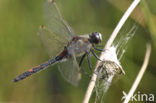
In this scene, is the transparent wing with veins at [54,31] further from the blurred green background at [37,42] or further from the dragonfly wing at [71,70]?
the blurred green background at [37,42]

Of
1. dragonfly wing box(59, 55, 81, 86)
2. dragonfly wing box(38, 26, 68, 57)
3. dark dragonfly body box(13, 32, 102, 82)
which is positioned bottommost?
dragonfly wing box(59, 55, 81, 86)

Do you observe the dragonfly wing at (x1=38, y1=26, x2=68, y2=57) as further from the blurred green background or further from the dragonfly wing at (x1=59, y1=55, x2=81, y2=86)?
the blurred green background

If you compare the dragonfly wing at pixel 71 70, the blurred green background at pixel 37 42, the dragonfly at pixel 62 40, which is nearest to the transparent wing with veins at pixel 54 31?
the dragonfly at pixel 62 40

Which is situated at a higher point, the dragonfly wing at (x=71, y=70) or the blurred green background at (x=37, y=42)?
the blurred green background at (x=37, y=42)

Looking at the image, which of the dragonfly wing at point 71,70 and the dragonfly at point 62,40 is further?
the dragonfly at point 62,40

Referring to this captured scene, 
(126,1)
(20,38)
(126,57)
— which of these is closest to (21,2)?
(20,38)

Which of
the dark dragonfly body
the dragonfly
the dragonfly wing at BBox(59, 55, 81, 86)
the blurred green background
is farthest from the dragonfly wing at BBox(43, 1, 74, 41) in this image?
the blurred green background

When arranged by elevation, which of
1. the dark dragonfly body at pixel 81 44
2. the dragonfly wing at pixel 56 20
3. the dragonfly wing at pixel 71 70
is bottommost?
the dragonfly wing at pixel 71 70

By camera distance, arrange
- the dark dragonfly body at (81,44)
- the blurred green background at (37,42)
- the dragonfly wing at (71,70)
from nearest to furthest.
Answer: the dragonfly wing at (71,70) < the dark dragonfly body at (81,44) < the blurred green background at (37,42)
